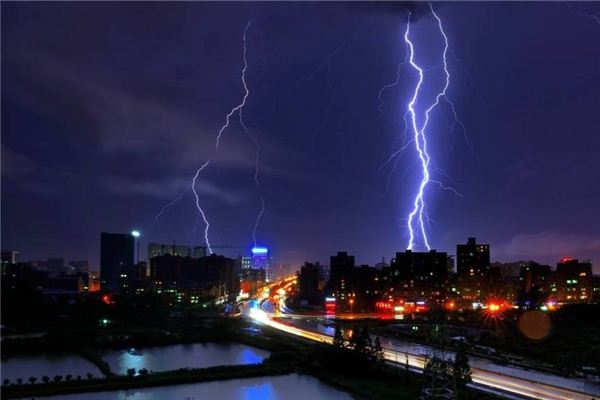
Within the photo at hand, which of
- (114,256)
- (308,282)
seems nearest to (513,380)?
(308,282)

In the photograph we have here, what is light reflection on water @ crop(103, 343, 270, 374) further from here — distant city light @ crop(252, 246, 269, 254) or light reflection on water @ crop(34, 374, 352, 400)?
distant city light @ crop(252, 246, 269, 254)

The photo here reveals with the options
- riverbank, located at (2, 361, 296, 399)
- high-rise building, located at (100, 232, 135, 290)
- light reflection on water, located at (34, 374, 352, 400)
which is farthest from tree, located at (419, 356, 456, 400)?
high-rise building, located at (100, 232, 135, 290)

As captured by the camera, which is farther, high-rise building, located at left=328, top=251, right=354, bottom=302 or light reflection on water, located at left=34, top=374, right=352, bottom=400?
high-rise building, located at left=328, top=251, right=354, bottom=302

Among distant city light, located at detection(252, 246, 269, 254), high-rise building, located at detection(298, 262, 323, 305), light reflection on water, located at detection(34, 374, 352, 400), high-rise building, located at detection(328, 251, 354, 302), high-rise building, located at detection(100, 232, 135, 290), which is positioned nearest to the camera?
light reflection on water, located at detection(34, 374, 352, 400)

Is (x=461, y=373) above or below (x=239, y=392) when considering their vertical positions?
above

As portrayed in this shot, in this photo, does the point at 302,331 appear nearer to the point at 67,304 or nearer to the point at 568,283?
the point at 67,304

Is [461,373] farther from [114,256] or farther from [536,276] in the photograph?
[114,256]

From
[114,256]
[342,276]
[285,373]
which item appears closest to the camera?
[285,373]

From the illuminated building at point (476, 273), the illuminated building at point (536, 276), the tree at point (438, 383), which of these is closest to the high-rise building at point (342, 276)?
the illuminated building at point (476, 273)

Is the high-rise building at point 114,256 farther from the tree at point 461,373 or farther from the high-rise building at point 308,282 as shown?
the tree at point 461,373
